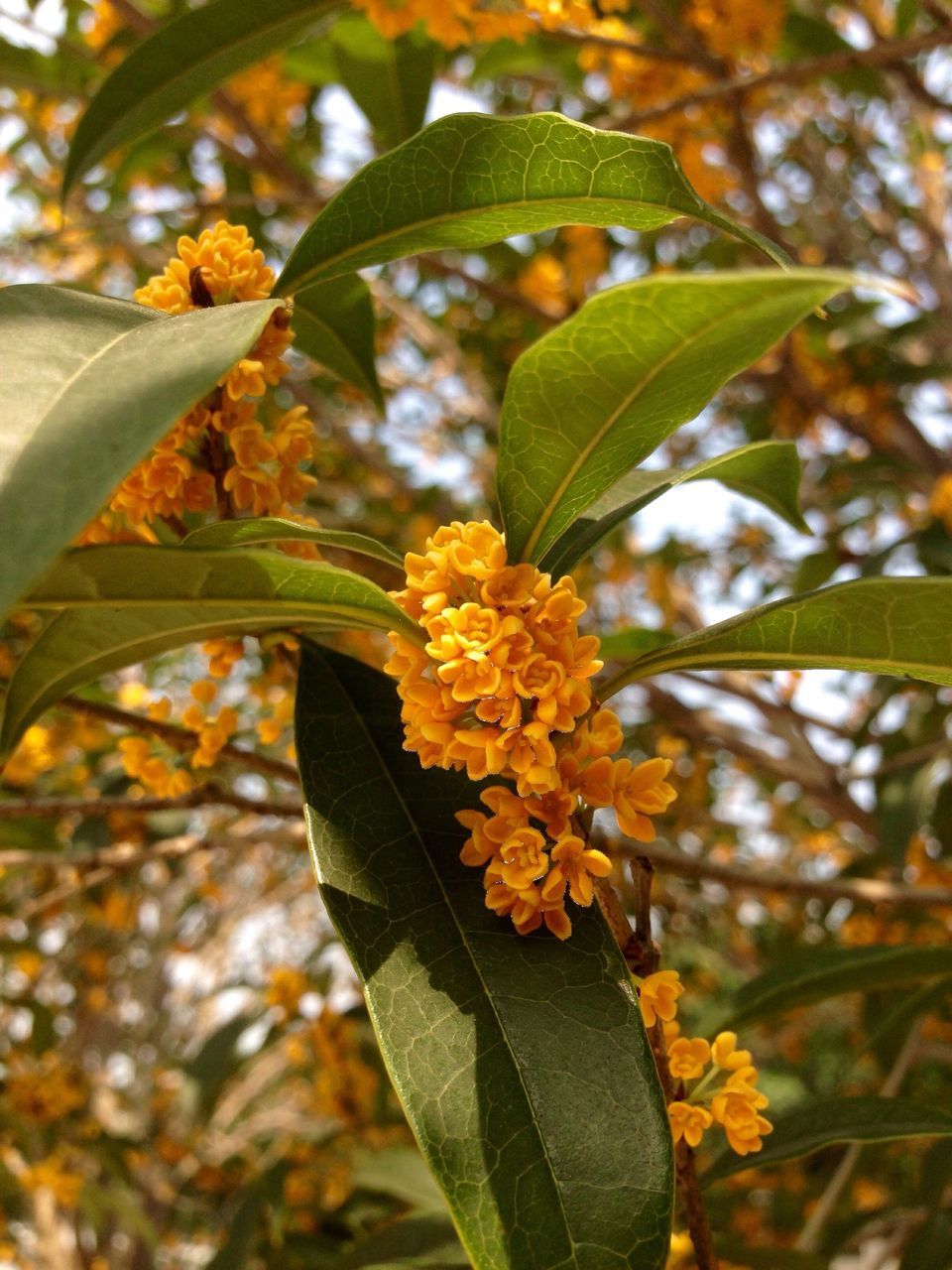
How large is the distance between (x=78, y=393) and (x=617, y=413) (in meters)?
0.36

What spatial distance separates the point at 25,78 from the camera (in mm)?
2623

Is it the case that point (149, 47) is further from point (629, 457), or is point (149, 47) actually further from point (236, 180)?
point (236, 180)

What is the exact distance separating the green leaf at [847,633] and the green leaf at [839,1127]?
0.41m

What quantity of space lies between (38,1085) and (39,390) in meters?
2.61

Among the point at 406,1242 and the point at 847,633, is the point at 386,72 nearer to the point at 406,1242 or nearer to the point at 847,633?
the point at 847,633

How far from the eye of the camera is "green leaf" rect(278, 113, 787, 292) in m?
0.78

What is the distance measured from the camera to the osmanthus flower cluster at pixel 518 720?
27.3 inches

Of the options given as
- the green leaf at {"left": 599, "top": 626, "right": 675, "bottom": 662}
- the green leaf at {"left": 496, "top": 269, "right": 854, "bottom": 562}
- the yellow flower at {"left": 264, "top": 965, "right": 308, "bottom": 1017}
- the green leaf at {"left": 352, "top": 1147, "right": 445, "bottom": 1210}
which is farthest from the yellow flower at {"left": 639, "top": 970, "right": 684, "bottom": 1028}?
the yellow flower at {"left": 264, "top": 965, "right": 308, "bottom": 1017}

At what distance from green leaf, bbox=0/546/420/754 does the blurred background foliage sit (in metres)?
0.20

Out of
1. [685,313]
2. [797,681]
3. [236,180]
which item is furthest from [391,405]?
[685,313]

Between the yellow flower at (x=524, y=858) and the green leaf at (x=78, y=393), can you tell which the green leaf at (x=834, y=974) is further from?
the green leaf at (x=78, y=393)

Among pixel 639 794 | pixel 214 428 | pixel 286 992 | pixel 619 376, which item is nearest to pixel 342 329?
pixel 214 428

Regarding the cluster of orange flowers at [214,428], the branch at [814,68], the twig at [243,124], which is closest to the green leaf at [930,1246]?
the cluster of orange flowers at [214,428]

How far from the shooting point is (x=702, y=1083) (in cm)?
83
